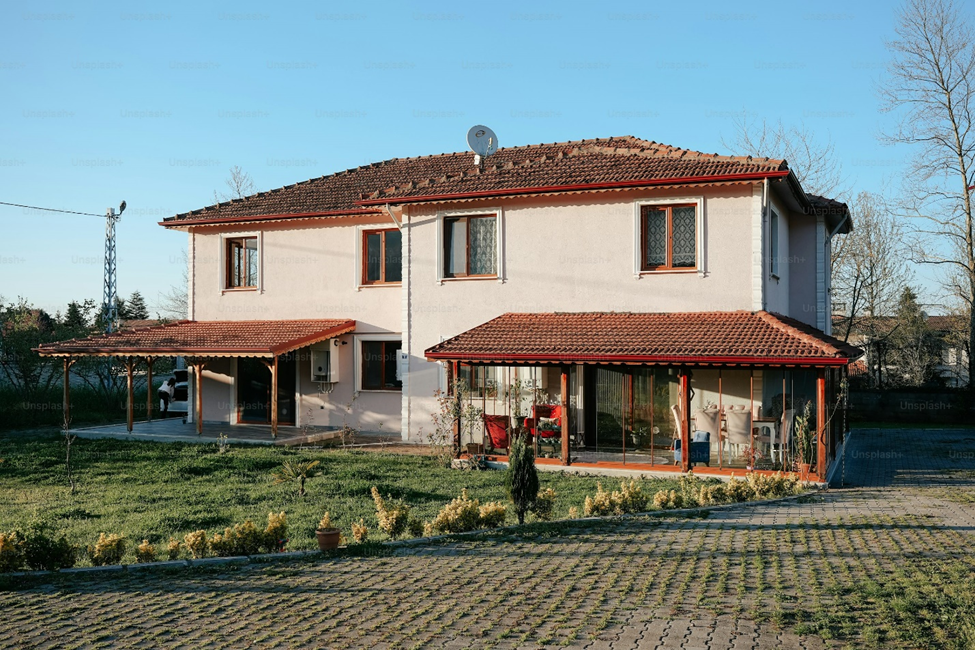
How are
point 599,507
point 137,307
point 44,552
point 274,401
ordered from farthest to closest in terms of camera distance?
point 137,307, point 274,401, point 599,507, point 44,552

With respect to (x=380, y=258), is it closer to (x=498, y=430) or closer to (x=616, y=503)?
(x=498, y=430)

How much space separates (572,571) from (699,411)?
26.7 ft

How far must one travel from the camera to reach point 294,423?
73.3 feet

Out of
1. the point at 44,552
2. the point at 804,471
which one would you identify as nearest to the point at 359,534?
the point at 44,552

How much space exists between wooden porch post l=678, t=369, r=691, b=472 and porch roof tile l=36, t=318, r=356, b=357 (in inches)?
367

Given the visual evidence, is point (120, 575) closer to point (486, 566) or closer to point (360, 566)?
point (360, 566)

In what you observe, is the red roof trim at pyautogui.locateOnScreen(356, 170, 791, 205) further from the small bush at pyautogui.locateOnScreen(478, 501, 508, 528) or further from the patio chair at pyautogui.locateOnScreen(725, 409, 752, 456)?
the small bush at pyautogui.locateOnScreen(478, 501, 508, 528)

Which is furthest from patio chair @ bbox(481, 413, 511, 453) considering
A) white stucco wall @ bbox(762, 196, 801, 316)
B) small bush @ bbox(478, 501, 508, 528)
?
small bush @ bbox(478, 501, 508, 528)

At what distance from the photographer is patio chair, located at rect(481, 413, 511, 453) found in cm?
1672

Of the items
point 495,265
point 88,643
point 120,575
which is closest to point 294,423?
point 495,265

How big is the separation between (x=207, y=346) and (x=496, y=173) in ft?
26.8

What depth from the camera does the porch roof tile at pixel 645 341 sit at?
46.4 feet

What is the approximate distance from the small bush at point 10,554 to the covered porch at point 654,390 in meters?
8.34

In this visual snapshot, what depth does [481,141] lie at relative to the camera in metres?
22.2
